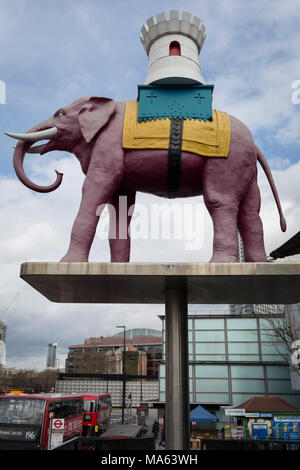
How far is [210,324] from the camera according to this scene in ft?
73.5

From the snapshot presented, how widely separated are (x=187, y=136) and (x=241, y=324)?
17983 millimetres

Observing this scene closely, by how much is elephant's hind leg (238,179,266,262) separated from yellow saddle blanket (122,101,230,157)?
3.20ft

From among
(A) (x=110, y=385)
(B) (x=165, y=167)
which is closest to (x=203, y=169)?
(B) (x=165, y=167)

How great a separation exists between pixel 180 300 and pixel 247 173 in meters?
2.36

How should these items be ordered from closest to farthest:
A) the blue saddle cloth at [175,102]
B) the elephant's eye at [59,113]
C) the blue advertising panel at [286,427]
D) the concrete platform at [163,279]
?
the concrete platform at [163,279] < the blue saddle cloth at [175,102] < the elephant's eye at [59,113] < the blue advertising panel at [286,427]

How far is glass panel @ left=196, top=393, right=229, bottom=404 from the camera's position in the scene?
20.9 m

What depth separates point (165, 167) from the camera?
6.25m

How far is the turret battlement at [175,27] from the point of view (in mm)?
6984

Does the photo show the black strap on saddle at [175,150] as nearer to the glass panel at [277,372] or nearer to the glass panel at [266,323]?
the glass panel at [266,323]

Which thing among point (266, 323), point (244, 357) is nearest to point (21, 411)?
point (244, 357)

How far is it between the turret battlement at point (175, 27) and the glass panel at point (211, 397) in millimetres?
18489

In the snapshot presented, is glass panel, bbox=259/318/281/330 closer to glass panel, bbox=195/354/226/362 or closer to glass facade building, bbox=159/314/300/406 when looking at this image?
glass facade building, bbox=159/314/300/406

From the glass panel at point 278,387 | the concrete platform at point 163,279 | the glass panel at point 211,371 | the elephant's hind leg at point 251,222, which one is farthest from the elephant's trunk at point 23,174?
the glass panel at point 278,387
